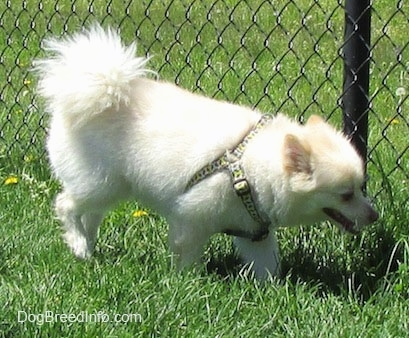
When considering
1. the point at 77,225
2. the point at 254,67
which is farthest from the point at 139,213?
the point at 254,67

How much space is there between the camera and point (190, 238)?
12.4 feet

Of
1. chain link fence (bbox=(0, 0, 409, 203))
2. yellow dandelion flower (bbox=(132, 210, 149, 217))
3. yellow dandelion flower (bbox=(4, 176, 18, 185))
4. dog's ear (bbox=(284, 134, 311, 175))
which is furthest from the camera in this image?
chain link fence (bbox=(0, 0, 409, 203))

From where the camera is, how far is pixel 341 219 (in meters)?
3.73

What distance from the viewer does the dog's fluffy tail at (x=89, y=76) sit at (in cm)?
388

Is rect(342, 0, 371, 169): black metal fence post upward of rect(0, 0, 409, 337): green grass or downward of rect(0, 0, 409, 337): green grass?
upward

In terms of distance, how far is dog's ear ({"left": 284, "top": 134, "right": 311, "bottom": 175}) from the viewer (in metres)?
3.59

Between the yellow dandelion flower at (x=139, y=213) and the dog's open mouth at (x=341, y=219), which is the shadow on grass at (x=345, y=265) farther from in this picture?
the yellow dandelion flower at (x=139, y=213)

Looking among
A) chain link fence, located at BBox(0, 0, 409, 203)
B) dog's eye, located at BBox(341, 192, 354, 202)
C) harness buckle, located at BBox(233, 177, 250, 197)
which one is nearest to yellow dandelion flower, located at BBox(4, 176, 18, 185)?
chain link fence, located at BBox(0, 0, 409, 203)

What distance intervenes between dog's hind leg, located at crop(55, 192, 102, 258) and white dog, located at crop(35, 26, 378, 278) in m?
0.02

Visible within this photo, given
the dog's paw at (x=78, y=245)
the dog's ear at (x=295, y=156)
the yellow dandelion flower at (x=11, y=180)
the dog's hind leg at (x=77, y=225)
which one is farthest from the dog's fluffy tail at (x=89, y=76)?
the yellow dandelion flower at (x=11, y=180)

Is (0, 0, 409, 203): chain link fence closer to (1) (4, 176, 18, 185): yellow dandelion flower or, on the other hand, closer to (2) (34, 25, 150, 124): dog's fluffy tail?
(1) (4, 176, 18, 185): yellow dandelion flower

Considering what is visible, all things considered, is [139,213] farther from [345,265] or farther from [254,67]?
[254,67]

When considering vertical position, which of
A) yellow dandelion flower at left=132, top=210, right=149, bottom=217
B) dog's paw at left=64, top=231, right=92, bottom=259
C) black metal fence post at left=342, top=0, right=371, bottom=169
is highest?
black metal fence post at left=342, top=0, right=371, bottom=169

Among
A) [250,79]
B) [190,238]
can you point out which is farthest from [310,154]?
[250,79]
